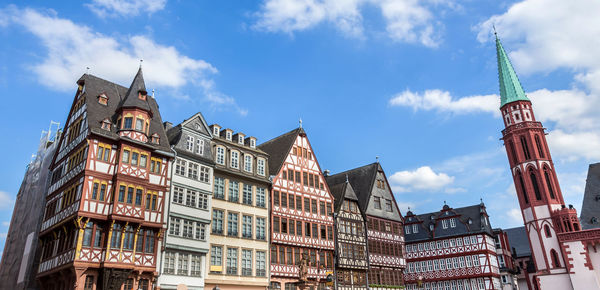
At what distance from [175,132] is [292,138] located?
464 inches

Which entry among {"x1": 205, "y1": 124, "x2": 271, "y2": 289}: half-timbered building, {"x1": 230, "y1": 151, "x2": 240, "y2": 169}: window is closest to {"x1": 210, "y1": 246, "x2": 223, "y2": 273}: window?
{"x1": 205, "y1": 124, "x2": 271, "y2": 289}: half-timbered building

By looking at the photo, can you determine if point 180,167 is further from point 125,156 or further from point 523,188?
point 523,188

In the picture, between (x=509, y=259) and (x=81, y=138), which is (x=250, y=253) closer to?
(x=81, y=138)

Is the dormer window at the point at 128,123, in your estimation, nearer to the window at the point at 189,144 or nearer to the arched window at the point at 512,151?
the window at the point at 189,144

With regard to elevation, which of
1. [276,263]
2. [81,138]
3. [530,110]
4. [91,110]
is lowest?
[276,263]

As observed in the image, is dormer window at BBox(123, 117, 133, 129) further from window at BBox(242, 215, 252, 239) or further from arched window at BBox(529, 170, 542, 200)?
arched window at BBox(529, 170, 542, 200)

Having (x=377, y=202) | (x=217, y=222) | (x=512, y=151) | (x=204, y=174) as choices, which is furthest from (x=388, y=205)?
(x=204, y=174)

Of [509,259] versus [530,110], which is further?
[509,259]

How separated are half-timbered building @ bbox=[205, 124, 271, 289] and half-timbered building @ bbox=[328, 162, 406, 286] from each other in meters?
12.7

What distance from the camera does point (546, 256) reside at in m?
49.3

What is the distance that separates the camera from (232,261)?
109 feet

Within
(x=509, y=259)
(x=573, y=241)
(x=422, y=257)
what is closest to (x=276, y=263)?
(x=422, y=257)

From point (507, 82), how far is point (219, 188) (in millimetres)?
44412

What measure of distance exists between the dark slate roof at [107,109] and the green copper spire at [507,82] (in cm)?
4585
